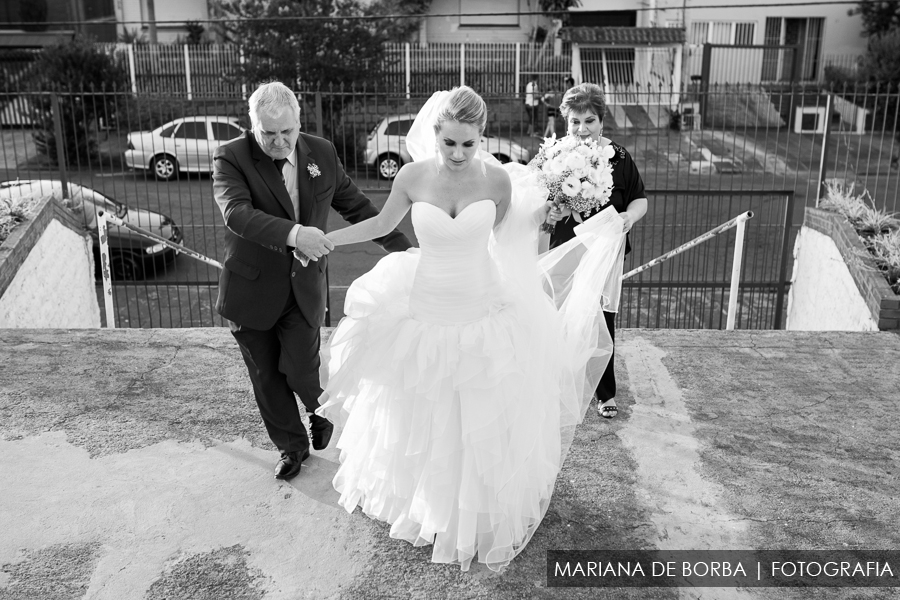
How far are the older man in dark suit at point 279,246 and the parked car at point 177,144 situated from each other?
23.1ft

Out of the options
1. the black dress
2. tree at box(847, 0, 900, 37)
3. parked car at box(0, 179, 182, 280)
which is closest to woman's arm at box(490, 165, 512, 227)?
the black dress

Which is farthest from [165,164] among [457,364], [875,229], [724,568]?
[724,568]

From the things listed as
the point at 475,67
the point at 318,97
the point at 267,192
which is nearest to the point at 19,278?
the point at 318,97

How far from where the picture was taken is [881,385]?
17.5ft

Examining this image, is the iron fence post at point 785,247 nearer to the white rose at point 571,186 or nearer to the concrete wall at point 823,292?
the concrete wall at point 823,292

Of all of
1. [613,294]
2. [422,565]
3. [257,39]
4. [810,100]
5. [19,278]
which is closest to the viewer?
[422,565]

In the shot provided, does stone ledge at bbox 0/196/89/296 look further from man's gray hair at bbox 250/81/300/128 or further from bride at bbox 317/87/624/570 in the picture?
bride at bbox 317/87/624/570

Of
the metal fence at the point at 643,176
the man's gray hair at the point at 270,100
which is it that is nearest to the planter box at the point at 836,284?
the metal fence at the point at 643,176

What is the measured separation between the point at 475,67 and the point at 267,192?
2072 cm

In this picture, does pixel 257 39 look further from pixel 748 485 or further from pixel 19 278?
pixel 748 485

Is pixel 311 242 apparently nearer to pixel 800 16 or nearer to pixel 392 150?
pixel 392 150

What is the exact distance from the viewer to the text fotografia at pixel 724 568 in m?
3.43

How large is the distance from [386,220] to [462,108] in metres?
0.67

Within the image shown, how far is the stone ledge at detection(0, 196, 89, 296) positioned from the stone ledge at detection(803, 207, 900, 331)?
274 inches
